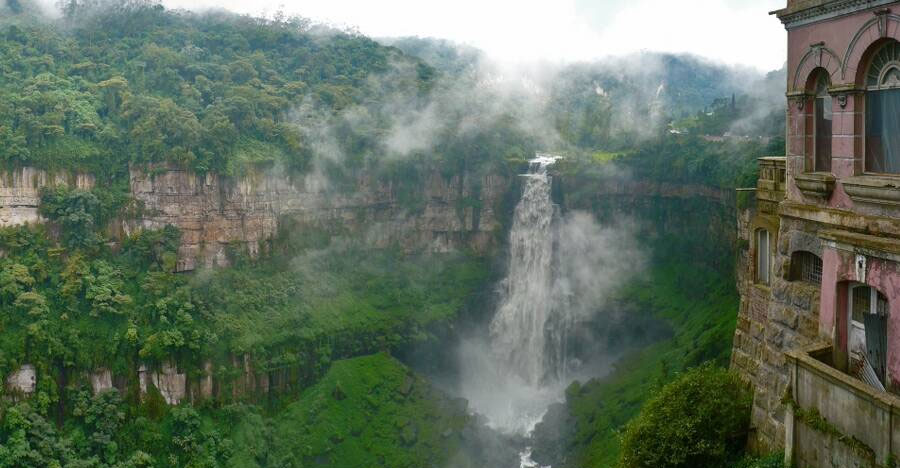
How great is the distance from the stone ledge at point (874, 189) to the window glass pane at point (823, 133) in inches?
36.2

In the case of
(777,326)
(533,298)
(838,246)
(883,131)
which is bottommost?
(533,298)

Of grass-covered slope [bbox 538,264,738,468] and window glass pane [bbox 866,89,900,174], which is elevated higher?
window glass pane [bbox 866,89,900,174]

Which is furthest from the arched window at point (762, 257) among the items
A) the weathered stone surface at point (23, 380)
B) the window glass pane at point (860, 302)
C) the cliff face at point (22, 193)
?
the cliff face at point (22, 193)

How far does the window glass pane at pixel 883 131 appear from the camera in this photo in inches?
425

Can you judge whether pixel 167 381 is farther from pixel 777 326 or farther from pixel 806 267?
pixel 806 267

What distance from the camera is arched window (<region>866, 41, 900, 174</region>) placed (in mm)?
10758

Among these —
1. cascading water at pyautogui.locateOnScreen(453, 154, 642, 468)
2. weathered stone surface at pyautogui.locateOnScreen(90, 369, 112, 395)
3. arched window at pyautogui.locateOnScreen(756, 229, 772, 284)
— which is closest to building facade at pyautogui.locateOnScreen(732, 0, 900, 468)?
arched window at pyautogui.locateOnScreen(756, 229, 772, 284)

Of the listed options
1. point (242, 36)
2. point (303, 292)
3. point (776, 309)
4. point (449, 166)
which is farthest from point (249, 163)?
point (776, 309)

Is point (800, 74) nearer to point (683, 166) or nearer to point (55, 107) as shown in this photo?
point (683, 166)

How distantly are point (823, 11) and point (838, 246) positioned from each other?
346cm

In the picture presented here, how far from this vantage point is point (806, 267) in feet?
41.9

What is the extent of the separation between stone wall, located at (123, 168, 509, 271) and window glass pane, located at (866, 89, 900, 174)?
3358 cm

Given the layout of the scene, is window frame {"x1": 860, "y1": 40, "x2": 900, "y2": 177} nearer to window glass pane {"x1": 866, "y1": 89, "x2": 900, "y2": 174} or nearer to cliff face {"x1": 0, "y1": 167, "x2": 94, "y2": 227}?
window glass pane {"x1": 866, "y1": 89, "x2": 900, "y2": 174}

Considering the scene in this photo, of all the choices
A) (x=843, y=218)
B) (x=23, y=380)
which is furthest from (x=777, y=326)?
(x=23, y=380)
